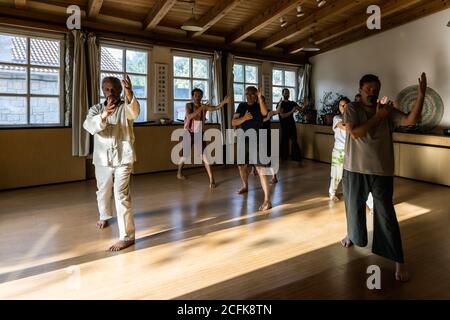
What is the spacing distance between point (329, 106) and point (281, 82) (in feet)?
4.55

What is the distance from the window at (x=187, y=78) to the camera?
7.69 meters

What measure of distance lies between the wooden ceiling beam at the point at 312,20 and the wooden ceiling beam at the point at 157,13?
2.84 m

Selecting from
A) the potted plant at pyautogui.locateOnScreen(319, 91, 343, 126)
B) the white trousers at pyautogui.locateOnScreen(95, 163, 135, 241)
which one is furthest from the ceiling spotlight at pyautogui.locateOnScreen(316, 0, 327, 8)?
the white trousers at pyautogui.locateOnScreen(95, 163, 135, 241)

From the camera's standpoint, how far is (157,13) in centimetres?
619

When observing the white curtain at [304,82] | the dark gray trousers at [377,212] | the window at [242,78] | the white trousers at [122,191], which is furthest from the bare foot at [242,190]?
the white curtain at [304,82]

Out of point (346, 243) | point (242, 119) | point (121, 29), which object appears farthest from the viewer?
point (121, 29)

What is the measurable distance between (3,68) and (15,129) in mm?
921

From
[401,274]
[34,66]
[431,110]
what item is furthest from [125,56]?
[401,274]

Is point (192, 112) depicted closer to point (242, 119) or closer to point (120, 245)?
point (242, 119)

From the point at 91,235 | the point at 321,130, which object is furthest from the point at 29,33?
the point at 321,130

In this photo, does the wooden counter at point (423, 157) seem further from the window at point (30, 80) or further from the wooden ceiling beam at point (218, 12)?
the window at point (30, 80)

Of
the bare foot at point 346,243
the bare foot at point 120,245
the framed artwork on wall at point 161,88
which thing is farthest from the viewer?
the framed artwork on wall at point 161,88
